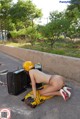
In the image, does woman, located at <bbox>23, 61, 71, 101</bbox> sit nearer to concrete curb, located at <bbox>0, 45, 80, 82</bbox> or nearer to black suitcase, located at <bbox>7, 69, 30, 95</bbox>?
black suitcase, located at <bbox>7, 69, 30, 95</bbox>

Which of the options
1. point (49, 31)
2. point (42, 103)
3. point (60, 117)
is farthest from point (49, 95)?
point (49, 31)

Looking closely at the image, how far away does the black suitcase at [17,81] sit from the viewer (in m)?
5.85

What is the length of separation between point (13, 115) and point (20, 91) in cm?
137

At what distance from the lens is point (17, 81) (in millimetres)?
5922

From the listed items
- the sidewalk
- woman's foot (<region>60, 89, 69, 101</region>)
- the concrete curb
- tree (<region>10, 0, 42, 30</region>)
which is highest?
tree (<region>10, 0, 42, 30</region>)

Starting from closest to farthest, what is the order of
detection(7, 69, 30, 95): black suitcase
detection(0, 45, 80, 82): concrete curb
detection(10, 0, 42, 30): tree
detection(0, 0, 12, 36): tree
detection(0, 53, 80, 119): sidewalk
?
detection(0, 53, 80, 119): sidewalk < detection(7, 69, 30, 95): black suitcase < detection(0, 45, 80, 82): concrete curb < detection(10, 0, 42, 30): tree < detection(0, 0, 12, 36): tree

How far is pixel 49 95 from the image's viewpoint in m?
5.64

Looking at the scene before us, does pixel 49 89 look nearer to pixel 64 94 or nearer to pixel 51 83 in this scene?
pixel 51 83

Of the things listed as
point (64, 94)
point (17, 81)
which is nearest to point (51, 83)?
point (64, 94)

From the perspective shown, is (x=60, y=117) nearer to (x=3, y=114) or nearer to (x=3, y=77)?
(x=3, y=114)

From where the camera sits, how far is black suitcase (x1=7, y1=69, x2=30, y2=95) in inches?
230

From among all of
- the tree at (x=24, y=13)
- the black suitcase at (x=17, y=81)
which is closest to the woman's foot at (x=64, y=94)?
the black suitcase at (x=17, y=81)

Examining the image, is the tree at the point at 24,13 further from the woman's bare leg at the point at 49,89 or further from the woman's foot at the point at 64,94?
the woman's foot at the point at 64,94

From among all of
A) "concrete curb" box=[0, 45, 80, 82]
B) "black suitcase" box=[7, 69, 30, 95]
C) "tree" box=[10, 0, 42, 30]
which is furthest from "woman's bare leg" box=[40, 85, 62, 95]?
"tree" box=[10, 0, 42, 30]
